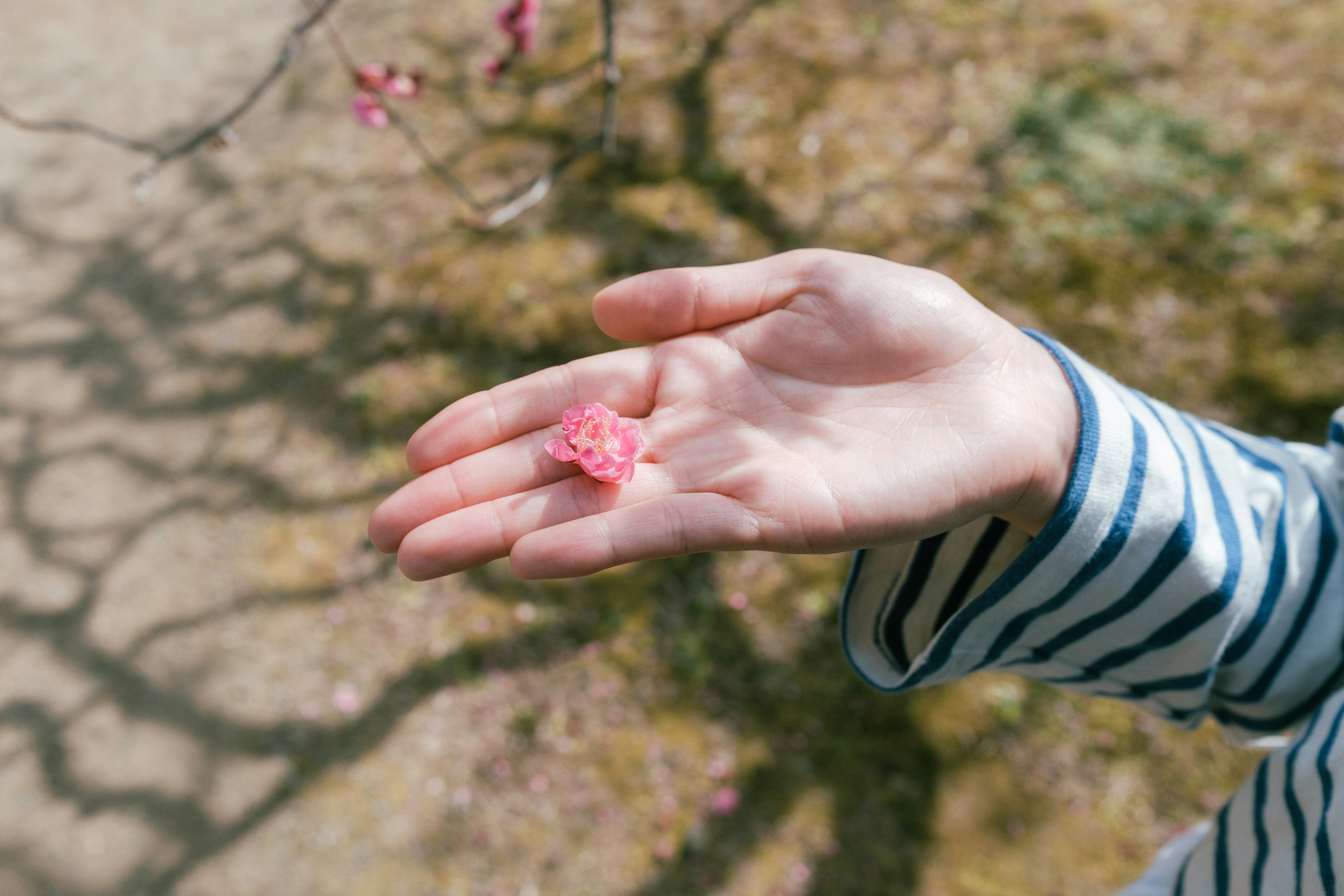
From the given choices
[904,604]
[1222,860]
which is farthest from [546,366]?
[1222,860]

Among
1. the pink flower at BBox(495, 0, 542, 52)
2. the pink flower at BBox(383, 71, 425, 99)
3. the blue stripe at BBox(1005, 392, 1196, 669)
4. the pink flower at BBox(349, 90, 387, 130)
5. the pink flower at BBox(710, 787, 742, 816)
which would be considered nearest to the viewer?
the blue stripe at BBox(1005, 392, 1196, 669)

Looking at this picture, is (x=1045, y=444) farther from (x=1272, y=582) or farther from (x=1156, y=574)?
(x=1272, y=582)

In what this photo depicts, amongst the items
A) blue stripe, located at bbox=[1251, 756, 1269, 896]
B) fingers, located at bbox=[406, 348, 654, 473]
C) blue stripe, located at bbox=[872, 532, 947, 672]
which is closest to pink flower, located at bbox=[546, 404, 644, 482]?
fingers, located at bbox=[406, 348, 654, 473]

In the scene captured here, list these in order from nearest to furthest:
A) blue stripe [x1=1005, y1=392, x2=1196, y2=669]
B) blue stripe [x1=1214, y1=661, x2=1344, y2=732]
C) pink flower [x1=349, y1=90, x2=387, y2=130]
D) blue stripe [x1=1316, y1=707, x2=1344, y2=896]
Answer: blue stripe [x1=1316, y1=707, x2=1344, y2=896] → blue stripe [x1=1005, y1=392, x2=1196, y2=669] → blue stripe [x1=1214, y1=661, x2=1344, y2=732] → pink flower [x1=349, y1=90, x2=387, y2=130]

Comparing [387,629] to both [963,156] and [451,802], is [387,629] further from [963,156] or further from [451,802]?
[963,156]

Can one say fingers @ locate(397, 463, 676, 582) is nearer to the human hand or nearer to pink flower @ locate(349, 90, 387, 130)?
the human hand

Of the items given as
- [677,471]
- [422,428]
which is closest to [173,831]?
[422,428]
